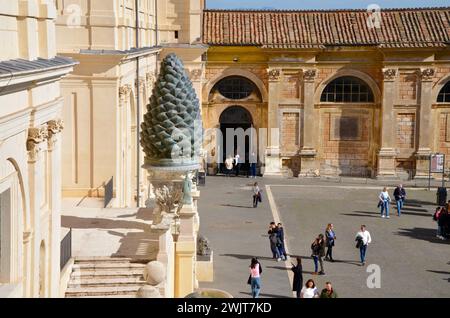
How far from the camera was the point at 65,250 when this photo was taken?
51.2 feet

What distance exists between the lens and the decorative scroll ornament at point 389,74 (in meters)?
37.2

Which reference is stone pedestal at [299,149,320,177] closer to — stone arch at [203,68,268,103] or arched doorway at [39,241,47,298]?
stone arch at [203,68,268,103]

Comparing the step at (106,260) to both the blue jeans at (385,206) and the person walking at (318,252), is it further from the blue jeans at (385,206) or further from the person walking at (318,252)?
the blue jeans at (385,206)

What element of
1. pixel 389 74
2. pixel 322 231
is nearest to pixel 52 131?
pixel 322 231

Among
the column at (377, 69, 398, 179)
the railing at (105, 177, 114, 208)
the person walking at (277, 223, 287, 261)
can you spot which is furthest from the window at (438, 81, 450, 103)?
the railing at (105, 177, 114, 208)

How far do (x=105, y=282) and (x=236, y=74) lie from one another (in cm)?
2339

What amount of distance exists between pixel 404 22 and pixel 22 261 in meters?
29.9

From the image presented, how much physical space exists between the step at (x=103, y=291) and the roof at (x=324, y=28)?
76.7ft

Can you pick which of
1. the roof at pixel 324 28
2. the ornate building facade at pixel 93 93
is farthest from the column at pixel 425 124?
the ornate building facade at pixel 93 93

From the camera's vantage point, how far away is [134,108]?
90.1ft

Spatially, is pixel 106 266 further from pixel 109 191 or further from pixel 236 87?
pixel 236 87

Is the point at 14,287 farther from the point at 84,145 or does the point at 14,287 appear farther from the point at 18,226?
the point at 84,145

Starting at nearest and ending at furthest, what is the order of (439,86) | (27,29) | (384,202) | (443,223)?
(27,29), (443,223), (384,202), (439,86)
